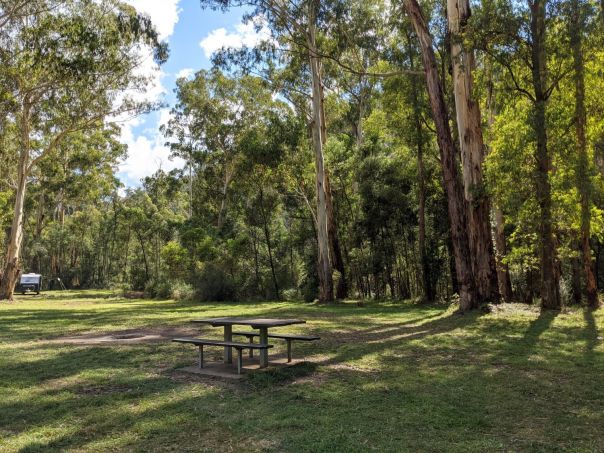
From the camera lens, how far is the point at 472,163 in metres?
13.5

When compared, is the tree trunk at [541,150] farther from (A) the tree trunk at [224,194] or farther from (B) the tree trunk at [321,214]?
(A) the tree trunk at [224,194]

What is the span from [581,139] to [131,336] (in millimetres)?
12521

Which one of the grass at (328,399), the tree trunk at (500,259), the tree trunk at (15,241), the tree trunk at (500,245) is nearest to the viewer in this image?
the grass at (328,399)

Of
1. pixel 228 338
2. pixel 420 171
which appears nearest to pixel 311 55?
pixel 420 171

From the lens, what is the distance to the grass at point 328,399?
4.02 m

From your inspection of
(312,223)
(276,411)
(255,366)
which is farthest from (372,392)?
(312,223)

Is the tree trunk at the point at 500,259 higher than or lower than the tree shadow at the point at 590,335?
higher

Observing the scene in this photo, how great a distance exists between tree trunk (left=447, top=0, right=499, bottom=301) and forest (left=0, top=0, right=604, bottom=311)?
0.15 feet

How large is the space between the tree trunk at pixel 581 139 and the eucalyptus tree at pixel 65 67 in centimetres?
1418

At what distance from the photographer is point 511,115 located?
634 inches

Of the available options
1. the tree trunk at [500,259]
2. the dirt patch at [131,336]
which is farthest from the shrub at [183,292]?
→ the tree trunk at [500,259]

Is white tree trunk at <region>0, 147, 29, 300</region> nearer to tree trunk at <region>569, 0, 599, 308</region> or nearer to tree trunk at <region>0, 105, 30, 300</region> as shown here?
tree trunk at <region>0, 105, 30, 300</region>

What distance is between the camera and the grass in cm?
402

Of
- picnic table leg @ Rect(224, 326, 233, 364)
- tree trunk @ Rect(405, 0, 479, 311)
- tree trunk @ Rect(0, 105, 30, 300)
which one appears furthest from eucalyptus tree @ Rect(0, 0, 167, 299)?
picnic table leg @ Rect(224, 326, 233, 364)
